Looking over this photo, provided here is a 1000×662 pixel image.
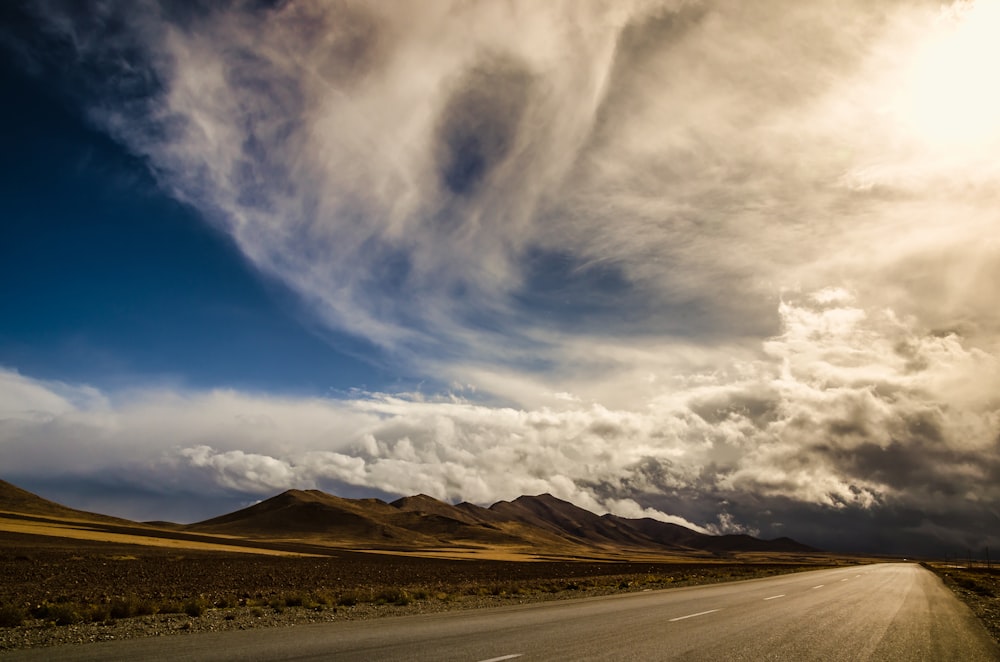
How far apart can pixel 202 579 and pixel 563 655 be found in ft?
117

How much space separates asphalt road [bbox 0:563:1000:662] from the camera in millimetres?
9789

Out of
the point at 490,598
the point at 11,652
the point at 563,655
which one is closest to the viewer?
the point at 563,655

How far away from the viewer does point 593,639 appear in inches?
447

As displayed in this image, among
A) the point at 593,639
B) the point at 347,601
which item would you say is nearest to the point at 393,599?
the point at 347,601

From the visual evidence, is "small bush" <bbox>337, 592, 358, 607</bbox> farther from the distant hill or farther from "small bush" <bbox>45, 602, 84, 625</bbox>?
the distant hill

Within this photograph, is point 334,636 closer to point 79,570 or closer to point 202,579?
point 202,579

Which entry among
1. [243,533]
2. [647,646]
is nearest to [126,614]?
[647,646]

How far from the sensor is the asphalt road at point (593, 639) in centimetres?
979

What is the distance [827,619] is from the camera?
15.8 metres

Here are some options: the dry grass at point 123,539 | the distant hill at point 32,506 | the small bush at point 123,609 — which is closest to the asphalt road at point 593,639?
the small bush at point 123,609

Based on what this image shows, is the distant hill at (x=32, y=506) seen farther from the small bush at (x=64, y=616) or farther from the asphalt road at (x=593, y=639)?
the asphalt road at (x=593, y=639)

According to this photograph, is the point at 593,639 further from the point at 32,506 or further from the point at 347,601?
the point at 32,506

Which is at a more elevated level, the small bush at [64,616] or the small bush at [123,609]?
the small bush at [64,616]

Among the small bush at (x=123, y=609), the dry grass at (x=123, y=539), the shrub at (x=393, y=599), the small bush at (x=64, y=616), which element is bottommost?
the dry grass at (x=123, y=539)
